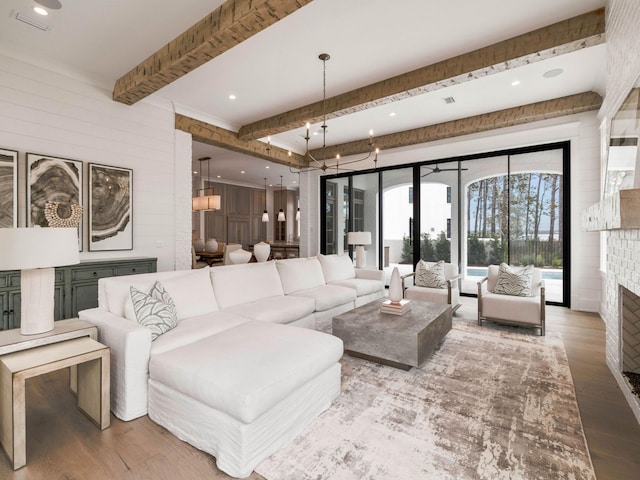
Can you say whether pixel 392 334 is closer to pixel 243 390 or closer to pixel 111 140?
pixel 243 390

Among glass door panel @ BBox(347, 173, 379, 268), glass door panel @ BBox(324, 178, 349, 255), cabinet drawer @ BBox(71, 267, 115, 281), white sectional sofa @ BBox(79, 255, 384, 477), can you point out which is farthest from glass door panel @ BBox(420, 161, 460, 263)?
cabinet drawer @ BBox(71, 267, 115, 281)

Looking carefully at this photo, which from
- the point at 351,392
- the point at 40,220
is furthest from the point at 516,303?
the point at 40,220

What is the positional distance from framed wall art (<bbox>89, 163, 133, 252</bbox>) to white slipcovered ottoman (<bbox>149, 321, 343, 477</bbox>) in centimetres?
298

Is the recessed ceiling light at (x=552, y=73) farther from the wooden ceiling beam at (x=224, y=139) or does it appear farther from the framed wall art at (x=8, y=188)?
the framed wall art at (x=8, y=188)

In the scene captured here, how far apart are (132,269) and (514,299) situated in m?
4.93

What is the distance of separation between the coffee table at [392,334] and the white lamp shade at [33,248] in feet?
7.45

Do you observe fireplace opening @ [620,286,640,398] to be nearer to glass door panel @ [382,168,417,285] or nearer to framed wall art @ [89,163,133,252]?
glass door panel @ [382,168,417,285]

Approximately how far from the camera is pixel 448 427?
79.1 inches

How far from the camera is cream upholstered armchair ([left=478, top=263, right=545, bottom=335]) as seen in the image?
3857 millimetres

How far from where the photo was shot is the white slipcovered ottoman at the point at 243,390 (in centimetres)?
163

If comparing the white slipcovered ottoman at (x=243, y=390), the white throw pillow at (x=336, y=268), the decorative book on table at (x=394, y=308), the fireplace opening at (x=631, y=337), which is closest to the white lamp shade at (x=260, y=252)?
the white throw pillow at (x=336, y=268)

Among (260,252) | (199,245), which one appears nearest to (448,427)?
(260,252)

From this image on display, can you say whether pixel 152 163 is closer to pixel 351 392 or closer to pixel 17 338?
pixel 17 338

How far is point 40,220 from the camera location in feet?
12.2
